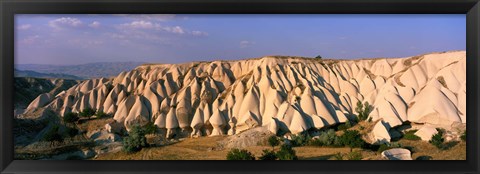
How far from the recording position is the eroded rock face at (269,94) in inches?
207

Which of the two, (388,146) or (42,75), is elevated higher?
(42,75)

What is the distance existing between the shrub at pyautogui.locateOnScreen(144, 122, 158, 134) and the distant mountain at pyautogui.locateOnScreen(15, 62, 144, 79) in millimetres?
779

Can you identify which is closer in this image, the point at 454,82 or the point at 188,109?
the point at 454,82

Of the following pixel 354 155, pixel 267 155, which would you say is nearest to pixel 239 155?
pixel 267 155

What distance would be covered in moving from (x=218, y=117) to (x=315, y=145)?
136 cm

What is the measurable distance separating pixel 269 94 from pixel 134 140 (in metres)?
1.98

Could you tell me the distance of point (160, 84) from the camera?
577 centimetres

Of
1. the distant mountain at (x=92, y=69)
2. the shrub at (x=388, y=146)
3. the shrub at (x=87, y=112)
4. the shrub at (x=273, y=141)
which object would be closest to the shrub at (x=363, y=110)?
the shrub at (x=388, y=146)

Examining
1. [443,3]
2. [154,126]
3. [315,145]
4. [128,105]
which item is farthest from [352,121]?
[128,105]

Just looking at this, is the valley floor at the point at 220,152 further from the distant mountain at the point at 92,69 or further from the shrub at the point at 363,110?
the distant mountain at the point at 92,69

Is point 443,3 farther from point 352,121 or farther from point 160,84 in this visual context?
point 160,84

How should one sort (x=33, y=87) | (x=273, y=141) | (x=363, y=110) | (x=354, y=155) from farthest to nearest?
(x=363, y=110) → (x=273, y=141) → (x=33, y=87) → (x=354, y=155)

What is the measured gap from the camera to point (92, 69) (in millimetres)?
4938

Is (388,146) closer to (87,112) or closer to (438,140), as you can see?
(438,140)
